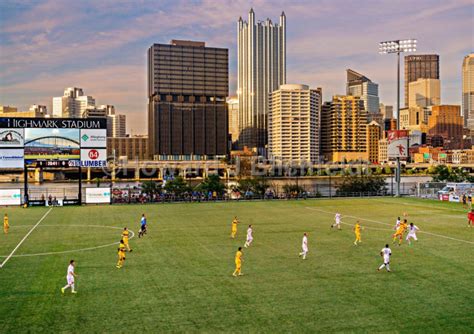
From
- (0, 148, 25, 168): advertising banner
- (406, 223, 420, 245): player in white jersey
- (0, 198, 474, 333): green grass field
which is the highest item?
(0, 148, 25, 168): advertising banner

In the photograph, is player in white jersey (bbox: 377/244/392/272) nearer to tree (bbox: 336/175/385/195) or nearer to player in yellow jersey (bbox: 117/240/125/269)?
player in yellow jersey (bbox: 117/240/125/269)

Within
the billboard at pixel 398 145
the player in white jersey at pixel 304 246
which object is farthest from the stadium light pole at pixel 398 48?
the player in white jersey at pixel 304 246

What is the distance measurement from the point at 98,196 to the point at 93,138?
8198 mm

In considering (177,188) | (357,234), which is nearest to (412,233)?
(357,234)

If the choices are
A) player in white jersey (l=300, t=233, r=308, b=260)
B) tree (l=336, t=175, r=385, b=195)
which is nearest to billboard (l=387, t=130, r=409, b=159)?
tree (l=336, t=175, r=385, b=195)

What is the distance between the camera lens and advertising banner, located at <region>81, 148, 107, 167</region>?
200ft

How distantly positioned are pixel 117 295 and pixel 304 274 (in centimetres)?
899

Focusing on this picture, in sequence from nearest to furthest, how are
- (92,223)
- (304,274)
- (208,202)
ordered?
(304,274) < (92,223) < (208,202)

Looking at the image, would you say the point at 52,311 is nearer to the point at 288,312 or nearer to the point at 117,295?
the point at 117,295

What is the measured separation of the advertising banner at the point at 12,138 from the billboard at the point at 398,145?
50.6 meters

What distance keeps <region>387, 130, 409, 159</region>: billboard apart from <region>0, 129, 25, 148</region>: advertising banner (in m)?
50.6

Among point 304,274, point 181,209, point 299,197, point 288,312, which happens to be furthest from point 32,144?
point 288,312

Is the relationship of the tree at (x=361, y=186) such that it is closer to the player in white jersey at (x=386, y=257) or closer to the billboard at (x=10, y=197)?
the billboard at (x=10, y=197)

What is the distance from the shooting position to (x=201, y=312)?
1778cm
